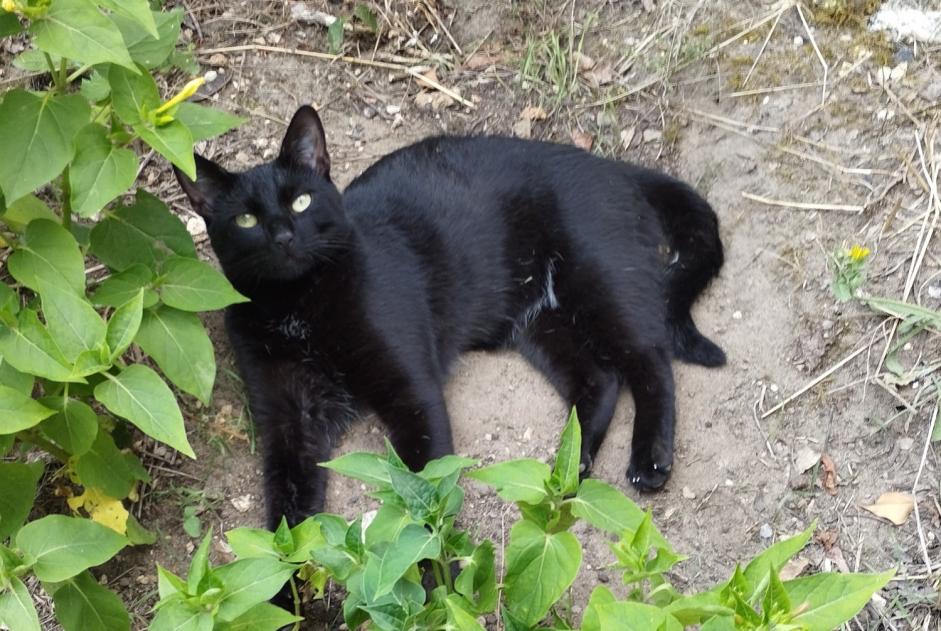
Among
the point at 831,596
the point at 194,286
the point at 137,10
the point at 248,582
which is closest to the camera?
the point at 831,596

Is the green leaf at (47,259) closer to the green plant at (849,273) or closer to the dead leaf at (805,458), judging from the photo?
the dead leaf at (805,458)

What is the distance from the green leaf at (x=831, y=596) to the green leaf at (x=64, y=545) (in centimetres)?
122

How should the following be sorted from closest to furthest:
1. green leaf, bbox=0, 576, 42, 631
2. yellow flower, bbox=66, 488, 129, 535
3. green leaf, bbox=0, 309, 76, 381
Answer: green leaf, bbox=0, 576, 42, 631, green leaf, bbox=0, 309, 76, 381, yellow flower, bbox=66, 488, 129, 535

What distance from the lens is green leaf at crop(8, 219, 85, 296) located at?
193 centimetres

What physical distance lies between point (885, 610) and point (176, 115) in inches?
72.3

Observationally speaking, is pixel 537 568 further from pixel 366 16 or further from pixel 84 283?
pixel 366 16

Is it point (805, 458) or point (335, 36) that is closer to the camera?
point (805, 458)

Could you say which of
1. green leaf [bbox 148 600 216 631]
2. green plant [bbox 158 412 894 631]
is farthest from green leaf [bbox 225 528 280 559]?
green leaf [bbox 148 600 216 631]

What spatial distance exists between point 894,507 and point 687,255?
87cm

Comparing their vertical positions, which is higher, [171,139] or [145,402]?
[171,139]

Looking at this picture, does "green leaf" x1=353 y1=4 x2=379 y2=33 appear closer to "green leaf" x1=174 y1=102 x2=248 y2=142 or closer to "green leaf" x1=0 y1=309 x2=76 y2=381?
"green leaf" x1=174 y1=102 x2=248 y2=142

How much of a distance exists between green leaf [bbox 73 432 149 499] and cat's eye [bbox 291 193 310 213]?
739 millimetres

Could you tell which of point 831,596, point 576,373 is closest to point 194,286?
point 576,373

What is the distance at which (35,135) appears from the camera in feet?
5.80
